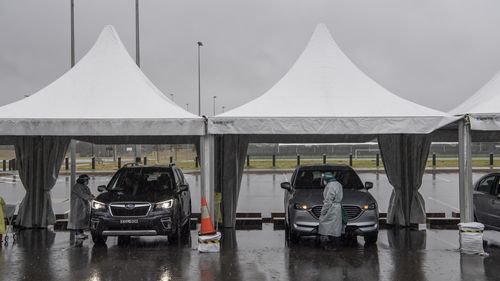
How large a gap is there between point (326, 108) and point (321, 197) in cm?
200

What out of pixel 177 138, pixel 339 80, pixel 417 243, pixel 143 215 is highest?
pixel 339 80

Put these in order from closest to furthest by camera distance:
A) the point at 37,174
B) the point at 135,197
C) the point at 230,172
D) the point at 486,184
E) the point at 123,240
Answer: the point at 135,197, the point at 123,240, the point at 486,184, the point at 230,172, the point at 37,174

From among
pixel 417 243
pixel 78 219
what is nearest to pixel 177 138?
pixel 78 219

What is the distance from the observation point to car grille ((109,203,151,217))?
11.3 metres

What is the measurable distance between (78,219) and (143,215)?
5.87ft

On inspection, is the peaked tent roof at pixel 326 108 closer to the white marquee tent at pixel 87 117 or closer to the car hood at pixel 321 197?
the white marquee tent at pixel 87 117

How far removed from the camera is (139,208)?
11344 millimetres

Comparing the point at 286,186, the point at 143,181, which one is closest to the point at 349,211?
the point at 286,186

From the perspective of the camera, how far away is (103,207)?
37.3ft

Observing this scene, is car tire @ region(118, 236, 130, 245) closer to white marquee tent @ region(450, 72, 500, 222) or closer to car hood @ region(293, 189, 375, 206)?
car hood @ region(293, 189, 375, 206)

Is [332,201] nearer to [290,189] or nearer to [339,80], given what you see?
[290,189]

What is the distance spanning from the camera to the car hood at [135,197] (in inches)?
453

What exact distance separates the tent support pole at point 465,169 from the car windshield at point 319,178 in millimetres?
2296

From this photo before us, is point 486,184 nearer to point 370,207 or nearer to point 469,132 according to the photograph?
point 469,132
